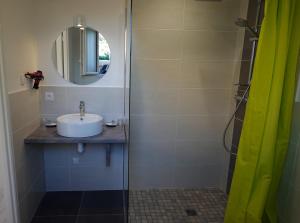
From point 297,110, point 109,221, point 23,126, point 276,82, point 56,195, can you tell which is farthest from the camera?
point 56,195

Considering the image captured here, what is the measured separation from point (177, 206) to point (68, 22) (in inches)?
86.0

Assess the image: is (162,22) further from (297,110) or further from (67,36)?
(297,110)

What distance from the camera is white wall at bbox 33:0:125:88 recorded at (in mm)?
2148

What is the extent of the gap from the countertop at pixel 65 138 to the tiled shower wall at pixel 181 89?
1.11 feet

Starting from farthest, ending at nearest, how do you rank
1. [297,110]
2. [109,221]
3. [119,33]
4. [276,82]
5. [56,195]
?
[56,195], [119,33], [109,221], [297,110], [276,82]

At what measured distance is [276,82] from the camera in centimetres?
145

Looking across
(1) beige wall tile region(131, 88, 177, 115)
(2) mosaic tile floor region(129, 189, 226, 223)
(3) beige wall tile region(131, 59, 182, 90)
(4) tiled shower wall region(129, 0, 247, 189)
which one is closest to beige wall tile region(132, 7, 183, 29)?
(4) tiled shower wall region(129, 0, 247, 189)

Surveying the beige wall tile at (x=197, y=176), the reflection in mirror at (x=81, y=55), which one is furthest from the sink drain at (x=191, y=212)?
the reflection in mirror at (x=81, y=55)

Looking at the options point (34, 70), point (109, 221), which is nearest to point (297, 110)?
point (109, 221)

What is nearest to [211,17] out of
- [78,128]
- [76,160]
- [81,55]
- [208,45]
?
[208,45]

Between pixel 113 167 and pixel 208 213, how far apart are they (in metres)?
1.14

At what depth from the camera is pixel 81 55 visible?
7.50ft

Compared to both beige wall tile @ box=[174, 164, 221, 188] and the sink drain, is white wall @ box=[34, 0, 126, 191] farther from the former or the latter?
the sink drain

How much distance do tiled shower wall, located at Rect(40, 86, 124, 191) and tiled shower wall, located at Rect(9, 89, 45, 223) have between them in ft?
0.46
